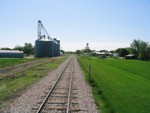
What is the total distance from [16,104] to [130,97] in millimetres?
6169

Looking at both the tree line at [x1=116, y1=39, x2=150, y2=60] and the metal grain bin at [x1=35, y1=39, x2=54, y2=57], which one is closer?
the metal grain bin at [x1=35, y1=39, x2=54, y2=57]

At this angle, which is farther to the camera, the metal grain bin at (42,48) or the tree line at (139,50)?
the tree line at (139,50)

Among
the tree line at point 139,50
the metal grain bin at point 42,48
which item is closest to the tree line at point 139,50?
the tree line at point 139,50

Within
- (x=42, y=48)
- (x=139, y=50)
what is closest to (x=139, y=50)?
(x=139, y=50)

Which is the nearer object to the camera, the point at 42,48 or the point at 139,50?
the point at 42,48

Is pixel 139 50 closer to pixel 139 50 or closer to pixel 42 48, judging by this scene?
pixel 139 50

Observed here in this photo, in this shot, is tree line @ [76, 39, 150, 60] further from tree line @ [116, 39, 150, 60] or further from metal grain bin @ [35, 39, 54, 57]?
metal grain bin @ [35, 39, 54, 57]

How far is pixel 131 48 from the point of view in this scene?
167 m

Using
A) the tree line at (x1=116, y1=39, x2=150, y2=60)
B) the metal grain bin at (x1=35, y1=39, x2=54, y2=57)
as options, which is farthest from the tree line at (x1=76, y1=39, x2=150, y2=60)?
the metal grain bin at (x1=35, y1=39, x2=54, y2=57)

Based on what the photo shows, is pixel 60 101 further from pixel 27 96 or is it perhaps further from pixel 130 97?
pixel 130 97

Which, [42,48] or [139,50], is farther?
[139,50]

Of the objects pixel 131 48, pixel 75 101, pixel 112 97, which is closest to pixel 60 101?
pixel 75 101

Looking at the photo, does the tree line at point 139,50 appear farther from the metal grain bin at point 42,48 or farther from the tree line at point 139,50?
the metal grain bin at point 42,48

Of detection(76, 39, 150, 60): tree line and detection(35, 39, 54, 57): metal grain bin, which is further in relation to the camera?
detection(76, 39, 150, 60): tree line
